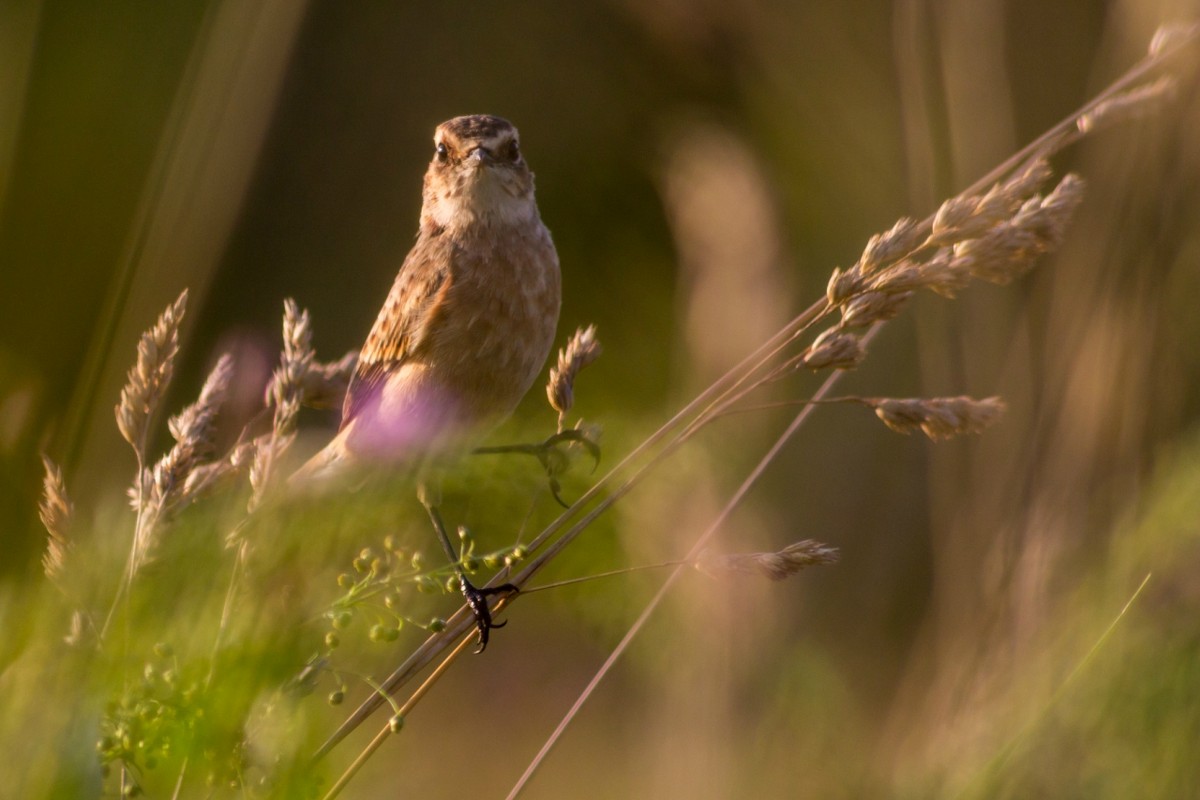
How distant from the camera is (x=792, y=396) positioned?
12.5ft

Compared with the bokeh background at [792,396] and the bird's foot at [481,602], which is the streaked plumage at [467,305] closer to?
the bokeh background at [792,396]

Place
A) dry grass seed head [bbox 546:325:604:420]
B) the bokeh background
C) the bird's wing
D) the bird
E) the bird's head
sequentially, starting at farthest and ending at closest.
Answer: the bird's head, the bird's wing, the bird, dry grass seed head [bbox 546:325:604:420], the bokeh background

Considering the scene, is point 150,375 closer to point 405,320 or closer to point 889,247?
point 889,247

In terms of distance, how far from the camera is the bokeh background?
75.0 inches

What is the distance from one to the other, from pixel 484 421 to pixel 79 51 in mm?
2380

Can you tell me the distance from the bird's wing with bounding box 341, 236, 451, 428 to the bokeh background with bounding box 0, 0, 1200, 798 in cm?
35

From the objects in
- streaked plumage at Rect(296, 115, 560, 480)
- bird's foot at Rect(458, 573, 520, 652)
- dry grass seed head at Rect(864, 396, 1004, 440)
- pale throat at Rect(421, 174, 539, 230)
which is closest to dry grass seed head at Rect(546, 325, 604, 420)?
bird's foot at Rect(458, 573, 520, 652)

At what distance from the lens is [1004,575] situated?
2.51m

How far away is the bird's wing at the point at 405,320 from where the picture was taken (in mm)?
3132

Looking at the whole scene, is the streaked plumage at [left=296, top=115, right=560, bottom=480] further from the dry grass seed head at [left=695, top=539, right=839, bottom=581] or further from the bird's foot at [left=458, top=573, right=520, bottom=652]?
the dry grass seed head at [left=695, top=539, right=839, bottom=581]

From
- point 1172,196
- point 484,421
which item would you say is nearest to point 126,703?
point 484,421

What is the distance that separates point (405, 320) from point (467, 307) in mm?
208

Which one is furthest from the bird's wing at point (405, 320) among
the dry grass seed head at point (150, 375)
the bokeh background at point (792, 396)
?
the dry grass seed head at point (150, 375)

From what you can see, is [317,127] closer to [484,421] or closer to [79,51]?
[79,51]
